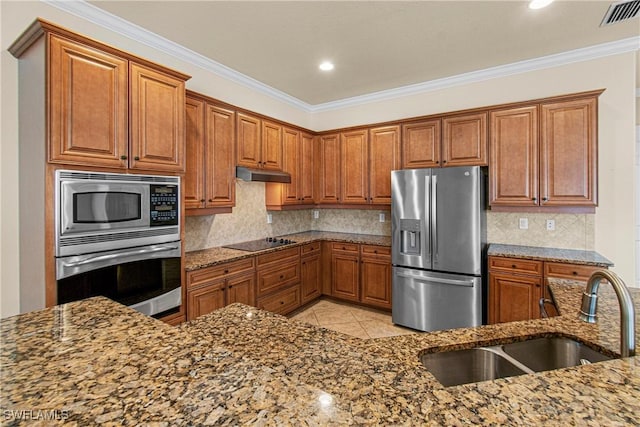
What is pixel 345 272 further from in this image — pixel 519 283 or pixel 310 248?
pixel 519 283

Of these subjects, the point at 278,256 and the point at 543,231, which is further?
the point at 278,256

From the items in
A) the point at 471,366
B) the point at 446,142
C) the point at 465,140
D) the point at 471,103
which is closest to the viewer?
the point at 471,366

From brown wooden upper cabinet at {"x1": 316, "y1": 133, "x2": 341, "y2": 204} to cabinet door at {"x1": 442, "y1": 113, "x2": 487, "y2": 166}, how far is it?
5.00 feet

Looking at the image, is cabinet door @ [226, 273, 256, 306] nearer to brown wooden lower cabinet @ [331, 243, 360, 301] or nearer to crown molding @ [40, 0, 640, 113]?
brown wooden lower cabinet @ [331, 243, 360, 301]

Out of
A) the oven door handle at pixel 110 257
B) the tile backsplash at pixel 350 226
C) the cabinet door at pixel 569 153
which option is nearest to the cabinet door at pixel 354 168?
the tile backsplash at pixel 350 226

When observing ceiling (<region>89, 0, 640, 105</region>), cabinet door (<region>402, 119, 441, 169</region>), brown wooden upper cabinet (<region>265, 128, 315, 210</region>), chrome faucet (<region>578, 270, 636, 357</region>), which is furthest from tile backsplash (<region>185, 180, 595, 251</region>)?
chrome faucet (<region>578, 270, 636, 357</region>)

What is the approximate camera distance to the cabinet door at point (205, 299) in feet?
8.44

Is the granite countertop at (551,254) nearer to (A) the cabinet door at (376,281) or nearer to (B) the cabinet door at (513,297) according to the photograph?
(B) the cabinet door at (513,297)

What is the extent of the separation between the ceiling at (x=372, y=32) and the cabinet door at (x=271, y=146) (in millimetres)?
671

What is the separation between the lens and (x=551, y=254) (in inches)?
117

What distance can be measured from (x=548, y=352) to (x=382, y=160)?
3.08m

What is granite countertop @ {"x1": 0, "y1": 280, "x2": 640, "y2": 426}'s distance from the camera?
21.3 inches

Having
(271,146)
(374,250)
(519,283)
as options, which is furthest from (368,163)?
(519,283)

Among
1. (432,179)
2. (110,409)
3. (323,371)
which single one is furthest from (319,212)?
(110,409)
